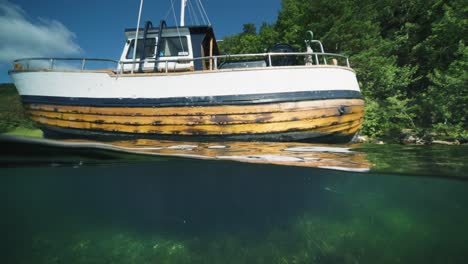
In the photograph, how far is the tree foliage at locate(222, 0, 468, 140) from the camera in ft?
42.9

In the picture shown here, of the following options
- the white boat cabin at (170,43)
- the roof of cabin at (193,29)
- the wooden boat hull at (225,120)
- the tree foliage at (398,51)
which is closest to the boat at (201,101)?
the wooden boat hull at (225,120)

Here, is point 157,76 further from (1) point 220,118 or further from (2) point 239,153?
(2) point 239,153

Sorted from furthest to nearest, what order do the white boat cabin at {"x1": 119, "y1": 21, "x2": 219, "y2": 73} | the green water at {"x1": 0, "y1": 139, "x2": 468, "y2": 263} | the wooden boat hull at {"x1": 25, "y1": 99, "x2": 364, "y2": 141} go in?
the white boat cabin at {"x1": 119, "y1": 21, "x2": 219, "y2": 73} → the green water at {"x1": 0, "y1": 139, "x2": 468, "y2": 263} → the wooden boat hull at {"x1": 25, "y1": 99, "x2": 364, "y2": 141}

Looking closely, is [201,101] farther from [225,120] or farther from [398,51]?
[398,51]

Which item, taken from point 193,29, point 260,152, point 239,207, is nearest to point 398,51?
point 239,207

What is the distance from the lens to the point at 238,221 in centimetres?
2111

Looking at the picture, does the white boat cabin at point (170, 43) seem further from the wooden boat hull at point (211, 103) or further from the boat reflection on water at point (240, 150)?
the boat reflection on water at point (240, 150)

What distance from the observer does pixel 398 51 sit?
2184 cm

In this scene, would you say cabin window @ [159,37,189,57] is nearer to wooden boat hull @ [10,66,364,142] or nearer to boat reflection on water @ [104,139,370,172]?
wooden boat hull @ [10,66,364,142]

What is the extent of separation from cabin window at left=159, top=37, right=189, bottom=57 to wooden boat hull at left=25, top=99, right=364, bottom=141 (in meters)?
2.97

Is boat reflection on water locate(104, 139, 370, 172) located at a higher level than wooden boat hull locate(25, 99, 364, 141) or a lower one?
lower

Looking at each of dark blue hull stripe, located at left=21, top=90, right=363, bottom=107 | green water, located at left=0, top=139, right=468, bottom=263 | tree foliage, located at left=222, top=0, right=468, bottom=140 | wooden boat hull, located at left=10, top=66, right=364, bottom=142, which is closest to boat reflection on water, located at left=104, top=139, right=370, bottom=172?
wooden boat hull, located at left=10, top=66, right=364, bottom=142

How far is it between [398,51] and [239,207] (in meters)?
21.0

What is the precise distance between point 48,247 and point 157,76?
14642 millimetres
